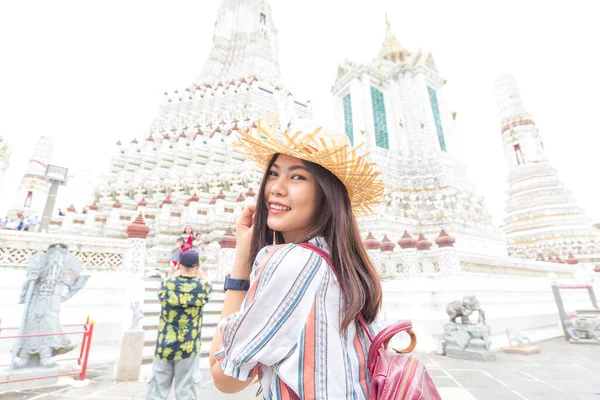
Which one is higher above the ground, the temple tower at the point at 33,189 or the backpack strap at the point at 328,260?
the temple tower at the point at 33,189

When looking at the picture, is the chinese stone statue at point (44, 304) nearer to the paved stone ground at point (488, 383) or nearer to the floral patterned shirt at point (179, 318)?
the paved stone ground at point (488, 383)

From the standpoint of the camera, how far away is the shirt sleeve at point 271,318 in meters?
0.93

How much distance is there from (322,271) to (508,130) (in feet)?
101

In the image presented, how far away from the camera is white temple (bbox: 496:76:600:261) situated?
57.8 ft

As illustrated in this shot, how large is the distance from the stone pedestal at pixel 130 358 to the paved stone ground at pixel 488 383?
0.14 m

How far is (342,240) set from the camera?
1.19 metres

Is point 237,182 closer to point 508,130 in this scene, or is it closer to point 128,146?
point 128,146

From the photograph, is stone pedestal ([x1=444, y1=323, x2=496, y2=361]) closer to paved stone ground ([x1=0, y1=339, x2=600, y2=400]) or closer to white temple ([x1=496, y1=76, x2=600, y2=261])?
paved stone ground ([x1=0, y1=339, x2=600, y2=400])

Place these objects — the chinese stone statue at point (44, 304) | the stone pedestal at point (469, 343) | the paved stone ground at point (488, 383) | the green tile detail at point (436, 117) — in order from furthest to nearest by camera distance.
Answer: the green tile detail at point (436, 117) < the stone pedestal at point (469, 343) < the chinese stone statue at point (44, 304) < the paved stone ground at point (488, 383)

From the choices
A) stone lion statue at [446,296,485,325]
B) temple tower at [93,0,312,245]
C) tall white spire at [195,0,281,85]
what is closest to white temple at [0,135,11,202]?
temple tower at [93,0,312,245]

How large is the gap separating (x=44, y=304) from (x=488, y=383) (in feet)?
20.2

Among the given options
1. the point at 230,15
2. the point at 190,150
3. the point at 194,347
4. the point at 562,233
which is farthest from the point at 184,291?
the point at 230,15

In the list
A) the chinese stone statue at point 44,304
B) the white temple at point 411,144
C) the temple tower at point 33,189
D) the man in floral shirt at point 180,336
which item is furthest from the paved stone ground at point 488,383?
the temple tower at point 33,189

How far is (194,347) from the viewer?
10.9ft
